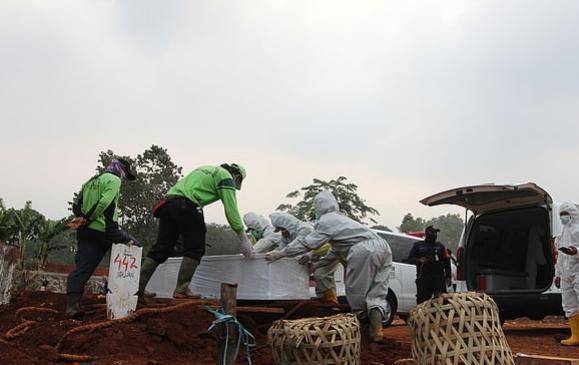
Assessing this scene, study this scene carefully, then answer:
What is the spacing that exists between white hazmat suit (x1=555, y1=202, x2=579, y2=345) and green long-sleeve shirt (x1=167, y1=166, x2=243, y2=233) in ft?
12.3

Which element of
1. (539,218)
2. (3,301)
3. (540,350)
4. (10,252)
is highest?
(539,218)

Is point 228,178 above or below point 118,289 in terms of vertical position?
above

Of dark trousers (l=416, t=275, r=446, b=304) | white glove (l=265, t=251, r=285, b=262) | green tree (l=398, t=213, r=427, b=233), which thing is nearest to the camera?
white glove (l=265, t=251, r=285, b=262)

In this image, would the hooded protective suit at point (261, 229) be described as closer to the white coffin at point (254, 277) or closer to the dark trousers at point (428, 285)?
the white coffin at point (254, 277)

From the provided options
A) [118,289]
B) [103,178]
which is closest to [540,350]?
[118,289]

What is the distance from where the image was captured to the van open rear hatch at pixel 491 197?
7.40m

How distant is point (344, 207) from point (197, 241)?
1355 centimetres

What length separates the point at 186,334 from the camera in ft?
16.3

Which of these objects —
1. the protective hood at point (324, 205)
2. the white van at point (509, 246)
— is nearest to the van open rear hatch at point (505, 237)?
the white van at point (509, 246)

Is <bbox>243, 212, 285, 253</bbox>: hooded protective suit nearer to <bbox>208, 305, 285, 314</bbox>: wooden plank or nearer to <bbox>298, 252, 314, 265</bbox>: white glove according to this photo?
<bbox>298, 252, 314, 265</bbox>: white glove

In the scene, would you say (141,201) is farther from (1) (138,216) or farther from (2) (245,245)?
(2) (245,245)

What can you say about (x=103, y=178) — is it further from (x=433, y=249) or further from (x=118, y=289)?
(x=433, y=249)

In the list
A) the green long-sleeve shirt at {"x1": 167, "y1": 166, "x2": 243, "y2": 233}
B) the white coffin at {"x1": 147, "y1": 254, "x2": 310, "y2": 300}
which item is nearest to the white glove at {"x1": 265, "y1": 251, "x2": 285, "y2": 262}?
the white coffin at {"x1": 147, "y1": 254, "x2": 310, "y2": 300}

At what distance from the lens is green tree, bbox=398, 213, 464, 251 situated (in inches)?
1363
